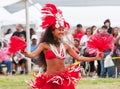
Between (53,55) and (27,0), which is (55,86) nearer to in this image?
(53,55)

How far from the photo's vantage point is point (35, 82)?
21.6ft

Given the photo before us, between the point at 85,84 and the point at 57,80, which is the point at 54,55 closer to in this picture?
the point at 57,80

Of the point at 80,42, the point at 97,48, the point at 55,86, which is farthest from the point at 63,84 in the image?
the point at 80,42

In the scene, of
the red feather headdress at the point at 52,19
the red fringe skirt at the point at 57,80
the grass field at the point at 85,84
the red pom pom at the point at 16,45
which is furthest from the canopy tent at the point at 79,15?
the red pom pom at the point at 16,45

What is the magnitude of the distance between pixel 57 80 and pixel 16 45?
697mm

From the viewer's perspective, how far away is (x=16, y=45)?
6.14 meters

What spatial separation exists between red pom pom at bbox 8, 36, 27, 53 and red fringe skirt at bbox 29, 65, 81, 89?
577mm

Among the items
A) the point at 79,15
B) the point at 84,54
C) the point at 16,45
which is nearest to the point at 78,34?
the point at 84,54

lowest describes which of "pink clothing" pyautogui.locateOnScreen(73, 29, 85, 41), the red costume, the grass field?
the grass field

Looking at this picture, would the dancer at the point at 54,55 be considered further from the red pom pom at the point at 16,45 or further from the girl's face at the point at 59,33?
the red pom pom at the point at 16,45

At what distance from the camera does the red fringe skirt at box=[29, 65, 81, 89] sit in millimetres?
6297

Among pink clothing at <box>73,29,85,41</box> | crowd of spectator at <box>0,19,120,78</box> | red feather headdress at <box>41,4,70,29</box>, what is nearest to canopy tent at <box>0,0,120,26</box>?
crowd of spectator at <box>0,19,120,78</box>

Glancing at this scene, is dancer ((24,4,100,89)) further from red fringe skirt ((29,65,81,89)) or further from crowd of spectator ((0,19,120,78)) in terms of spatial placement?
crowd of spectator ((0,19,120,78))

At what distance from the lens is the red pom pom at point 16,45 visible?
605cm
